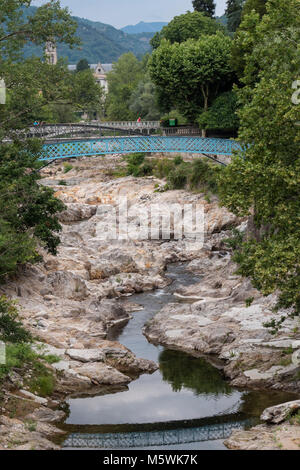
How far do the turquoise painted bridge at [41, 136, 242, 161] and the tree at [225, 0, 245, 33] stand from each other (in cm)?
3020

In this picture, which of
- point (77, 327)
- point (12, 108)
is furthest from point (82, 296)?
point (12, 108)

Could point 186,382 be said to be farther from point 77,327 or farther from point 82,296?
point 82,296

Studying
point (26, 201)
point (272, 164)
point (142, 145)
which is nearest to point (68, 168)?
point (142, 145)

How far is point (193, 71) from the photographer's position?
2559 inches

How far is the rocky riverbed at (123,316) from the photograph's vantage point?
86.5ft

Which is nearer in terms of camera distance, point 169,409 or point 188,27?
point 169,409

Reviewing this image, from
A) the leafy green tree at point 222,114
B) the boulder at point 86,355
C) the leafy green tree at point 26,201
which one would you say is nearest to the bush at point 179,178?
the leafy green tree at point 222,114

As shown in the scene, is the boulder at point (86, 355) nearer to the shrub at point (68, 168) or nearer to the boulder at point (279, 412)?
the boulder at point (279, 412)

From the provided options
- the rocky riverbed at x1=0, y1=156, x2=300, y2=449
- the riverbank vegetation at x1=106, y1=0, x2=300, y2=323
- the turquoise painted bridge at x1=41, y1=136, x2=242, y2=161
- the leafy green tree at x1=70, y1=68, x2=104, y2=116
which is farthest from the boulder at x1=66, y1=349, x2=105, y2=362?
the turquoise painted bridge at x1=41, y1=136, x2=242, y2=161

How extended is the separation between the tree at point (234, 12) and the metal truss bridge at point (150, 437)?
6881 cm

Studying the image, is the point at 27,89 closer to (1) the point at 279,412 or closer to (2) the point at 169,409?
(2) the point at 169,409

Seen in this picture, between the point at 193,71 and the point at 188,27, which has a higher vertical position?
the point at 188,27

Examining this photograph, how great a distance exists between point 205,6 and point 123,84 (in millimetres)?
33512

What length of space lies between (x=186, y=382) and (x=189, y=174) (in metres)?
35.9
